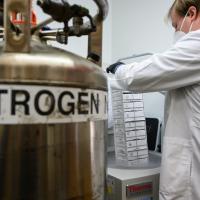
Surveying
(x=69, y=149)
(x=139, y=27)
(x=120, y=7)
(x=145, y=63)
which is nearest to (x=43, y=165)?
(x=69, y=149)

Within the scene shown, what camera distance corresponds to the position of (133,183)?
940mm

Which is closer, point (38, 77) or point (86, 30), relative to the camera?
point (38, 77)

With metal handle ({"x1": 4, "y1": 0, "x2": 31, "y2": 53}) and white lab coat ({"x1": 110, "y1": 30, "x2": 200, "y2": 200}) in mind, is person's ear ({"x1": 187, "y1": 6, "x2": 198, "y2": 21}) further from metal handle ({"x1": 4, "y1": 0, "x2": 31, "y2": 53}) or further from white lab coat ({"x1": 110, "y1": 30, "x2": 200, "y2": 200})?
metal handle ({"x1": 4, "y1": 0, "x2": 31, "y2": 53})

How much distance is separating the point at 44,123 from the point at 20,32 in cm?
13

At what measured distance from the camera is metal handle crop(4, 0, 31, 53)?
398mm

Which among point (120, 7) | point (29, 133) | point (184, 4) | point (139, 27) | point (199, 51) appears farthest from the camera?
point (120, 7)

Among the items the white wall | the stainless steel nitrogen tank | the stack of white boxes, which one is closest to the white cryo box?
the stack of white boxes

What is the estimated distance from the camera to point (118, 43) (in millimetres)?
1887

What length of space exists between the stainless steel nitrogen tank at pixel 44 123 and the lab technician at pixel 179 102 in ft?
1.52

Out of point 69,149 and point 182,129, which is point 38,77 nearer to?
point 69,149

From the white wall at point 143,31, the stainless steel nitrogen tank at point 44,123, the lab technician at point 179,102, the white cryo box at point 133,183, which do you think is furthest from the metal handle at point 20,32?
the white wall at point 143,31

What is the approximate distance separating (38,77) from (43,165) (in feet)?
0.39

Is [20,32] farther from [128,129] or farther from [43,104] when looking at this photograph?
[128,129]

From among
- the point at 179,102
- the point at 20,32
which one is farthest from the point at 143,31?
the point at 20,32
